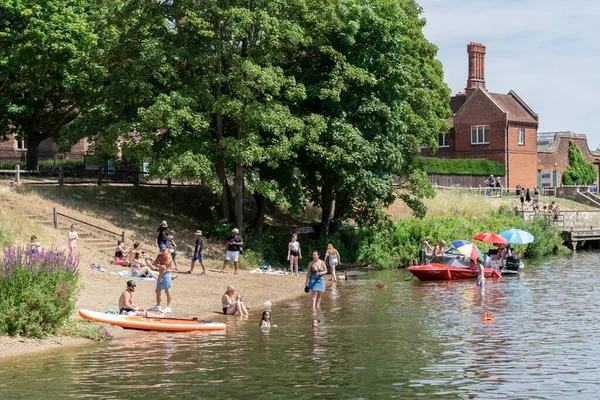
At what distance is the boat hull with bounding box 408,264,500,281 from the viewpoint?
39.0 m

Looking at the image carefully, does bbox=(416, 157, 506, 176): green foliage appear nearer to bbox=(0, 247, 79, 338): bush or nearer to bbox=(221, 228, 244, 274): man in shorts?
bbox=(221, 228, 244, 274): man in shorts

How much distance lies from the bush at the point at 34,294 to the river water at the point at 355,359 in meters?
1.27

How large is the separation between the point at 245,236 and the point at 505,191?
1496 inches

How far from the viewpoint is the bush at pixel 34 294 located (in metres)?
21.0

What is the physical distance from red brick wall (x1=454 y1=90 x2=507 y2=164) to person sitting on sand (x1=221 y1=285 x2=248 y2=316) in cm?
5478

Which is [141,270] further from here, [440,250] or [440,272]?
[440,250]

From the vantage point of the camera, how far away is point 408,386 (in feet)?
56.1

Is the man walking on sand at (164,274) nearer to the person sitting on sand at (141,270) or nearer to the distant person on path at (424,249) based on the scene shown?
the person sitting on sand at (141,270)

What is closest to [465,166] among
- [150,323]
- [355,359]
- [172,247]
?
[172,247]

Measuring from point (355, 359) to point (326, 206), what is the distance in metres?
26.5

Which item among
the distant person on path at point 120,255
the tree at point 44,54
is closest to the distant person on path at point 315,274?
the distant person on path at point 120,255

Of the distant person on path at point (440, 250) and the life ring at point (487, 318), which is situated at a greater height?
the distant person on path at point (440, 250)

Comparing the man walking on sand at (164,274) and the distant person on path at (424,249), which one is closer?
the man walking on sand at (164,274)

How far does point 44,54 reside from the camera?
45219mm
